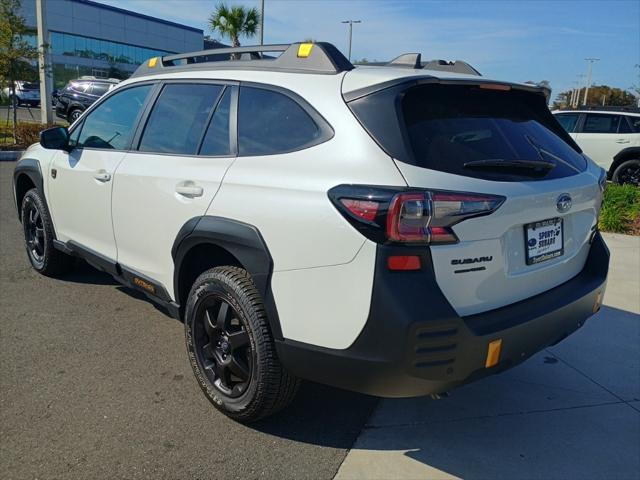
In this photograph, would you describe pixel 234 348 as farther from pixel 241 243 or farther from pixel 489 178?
pixel 489 178

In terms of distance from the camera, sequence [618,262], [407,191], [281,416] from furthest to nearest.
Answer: [618,262], [281,416], [407,191]

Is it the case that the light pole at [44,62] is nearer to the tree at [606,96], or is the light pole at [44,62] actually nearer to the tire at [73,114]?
the tire at [73,114]

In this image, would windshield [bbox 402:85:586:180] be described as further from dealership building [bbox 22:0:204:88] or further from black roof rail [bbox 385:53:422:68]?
dealership building [bbox 22:0:204:88]

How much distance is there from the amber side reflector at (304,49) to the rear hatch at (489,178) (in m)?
0.46

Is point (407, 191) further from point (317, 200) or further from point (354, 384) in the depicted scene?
point (354, 384)

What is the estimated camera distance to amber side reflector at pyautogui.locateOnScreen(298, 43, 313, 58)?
2.75 m

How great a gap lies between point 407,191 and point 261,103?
110 cm

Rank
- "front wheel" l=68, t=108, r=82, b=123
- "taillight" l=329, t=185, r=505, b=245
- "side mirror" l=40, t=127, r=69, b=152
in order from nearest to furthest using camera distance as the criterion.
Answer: "taillight" l=329, t=185, r=505, b=245 → "side mirror" l=40, t=127, r=69, b=152 → "front wheel" l=68, t=108, r=82, b=123

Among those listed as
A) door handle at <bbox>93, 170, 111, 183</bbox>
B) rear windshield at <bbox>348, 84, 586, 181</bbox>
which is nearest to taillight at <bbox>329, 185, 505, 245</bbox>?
rear windshield at <bbox>348, 84, 586, 181</bbox>

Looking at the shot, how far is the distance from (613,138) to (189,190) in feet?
40.6

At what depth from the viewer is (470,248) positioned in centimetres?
223

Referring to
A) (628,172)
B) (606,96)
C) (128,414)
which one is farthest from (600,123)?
(606,96)

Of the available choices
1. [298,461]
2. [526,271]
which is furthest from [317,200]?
[298,461]

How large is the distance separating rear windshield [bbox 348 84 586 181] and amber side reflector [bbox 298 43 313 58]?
0.63m
